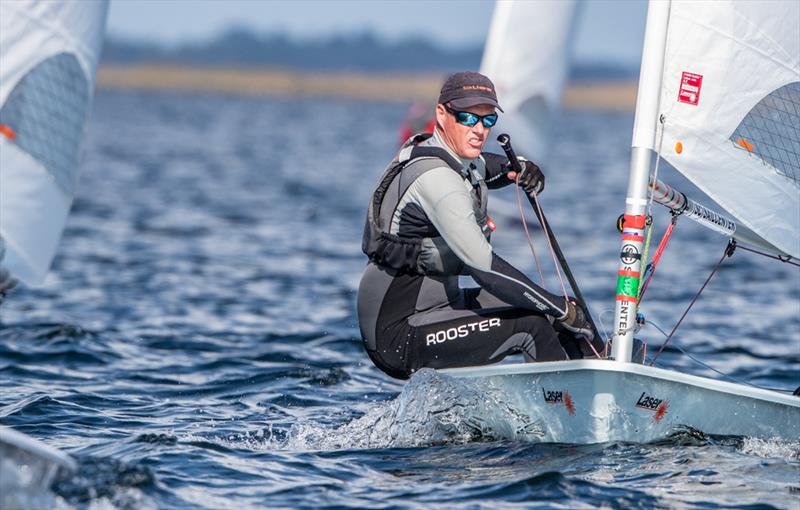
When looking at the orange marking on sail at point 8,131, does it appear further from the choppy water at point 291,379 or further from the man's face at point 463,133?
the man's face at point 463,133

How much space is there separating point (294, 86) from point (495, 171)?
553 ft

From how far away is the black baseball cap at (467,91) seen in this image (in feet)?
21.1

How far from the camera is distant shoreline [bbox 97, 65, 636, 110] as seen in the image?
162 m

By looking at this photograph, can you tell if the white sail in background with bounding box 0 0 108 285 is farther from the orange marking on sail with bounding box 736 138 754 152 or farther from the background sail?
the orange marking on sail with bounding box 736 138 754 152

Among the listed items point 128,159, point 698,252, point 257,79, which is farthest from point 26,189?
point 257,79

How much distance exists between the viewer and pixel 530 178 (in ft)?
22.3

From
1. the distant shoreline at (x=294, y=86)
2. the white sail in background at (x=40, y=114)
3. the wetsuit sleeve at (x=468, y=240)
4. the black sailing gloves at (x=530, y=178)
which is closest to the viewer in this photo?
the white sail in background at (x=40, y=114)

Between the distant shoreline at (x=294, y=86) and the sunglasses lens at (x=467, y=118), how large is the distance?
14499 cm

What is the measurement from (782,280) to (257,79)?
171 meters

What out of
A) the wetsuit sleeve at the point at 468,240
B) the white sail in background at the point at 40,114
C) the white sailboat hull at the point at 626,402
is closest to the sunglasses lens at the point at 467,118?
the wetsuit sleeve at the point at 468,240

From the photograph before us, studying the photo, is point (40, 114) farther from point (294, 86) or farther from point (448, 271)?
point (294, 86)

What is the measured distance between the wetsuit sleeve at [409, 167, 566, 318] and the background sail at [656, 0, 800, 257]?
963mm

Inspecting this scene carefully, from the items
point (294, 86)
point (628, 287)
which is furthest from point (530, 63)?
point (294, 86)

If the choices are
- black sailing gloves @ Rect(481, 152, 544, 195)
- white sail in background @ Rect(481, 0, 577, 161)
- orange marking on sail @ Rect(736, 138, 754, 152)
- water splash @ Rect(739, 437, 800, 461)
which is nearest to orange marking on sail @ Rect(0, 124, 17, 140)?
black sailing gloves @ Rect(481, 152, 544, 195)
